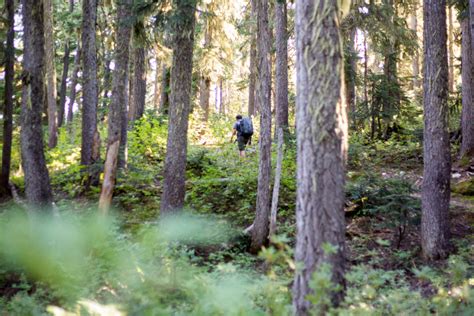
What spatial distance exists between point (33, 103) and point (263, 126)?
17.0 feet

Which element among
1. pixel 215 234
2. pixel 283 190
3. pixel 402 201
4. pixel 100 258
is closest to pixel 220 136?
pixel 283 190

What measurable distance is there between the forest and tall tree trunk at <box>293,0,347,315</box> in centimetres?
1

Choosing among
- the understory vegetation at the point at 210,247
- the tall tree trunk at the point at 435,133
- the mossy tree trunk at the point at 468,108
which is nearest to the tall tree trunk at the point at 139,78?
the understory vegetation at the point at 210,247

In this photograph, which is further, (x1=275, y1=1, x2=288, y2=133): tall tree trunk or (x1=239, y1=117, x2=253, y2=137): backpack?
(x1=239, y1=117, x2=253, y2=137): backpack

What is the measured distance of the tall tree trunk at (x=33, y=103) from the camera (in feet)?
30.9

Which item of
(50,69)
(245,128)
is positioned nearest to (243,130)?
(245,128)

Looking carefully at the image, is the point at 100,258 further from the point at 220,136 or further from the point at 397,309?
the point at 220,136

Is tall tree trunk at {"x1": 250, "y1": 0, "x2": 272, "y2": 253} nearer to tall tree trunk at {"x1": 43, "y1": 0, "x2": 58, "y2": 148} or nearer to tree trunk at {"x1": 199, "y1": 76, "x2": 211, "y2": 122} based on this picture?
tall tree trunk at {"x1": 43, "y1": 0, "x2": 58, "y2": 148}

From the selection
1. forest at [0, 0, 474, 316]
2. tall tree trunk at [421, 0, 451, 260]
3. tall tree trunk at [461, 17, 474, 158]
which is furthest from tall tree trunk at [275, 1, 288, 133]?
tall tree trunk at [461, 17, 474, 158]

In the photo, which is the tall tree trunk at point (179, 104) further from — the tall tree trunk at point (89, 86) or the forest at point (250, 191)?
the tall tree trunk at point (89, 86)

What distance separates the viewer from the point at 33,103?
9602 millimetres

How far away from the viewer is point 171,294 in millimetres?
5434

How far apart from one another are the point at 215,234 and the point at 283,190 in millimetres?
2962

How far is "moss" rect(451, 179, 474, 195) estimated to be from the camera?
37.0 ft
